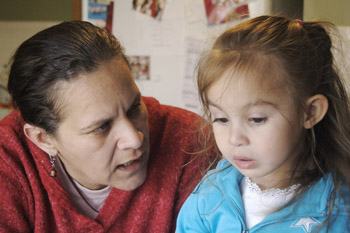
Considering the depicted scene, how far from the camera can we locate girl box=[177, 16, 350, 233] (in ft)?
2.55

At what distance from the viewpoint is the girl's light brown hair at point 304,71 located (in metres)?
0.79

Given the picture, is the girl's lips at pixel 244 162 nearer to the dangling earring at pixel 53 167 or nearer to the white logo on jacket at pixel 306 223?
the white logo on jacket at pixel 306 223

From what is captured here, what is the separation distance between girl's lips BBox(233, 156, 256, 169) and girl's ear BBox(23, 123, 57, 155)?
1.79 feet

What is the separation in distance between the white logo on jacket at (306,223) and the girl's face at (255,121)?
132 millimetres

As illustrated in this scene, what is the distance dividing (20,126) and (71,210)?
323 millimetres

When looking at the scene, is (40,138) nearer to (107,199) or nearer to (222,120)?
(107,199)

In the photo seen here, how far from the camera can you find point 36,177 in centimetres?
113

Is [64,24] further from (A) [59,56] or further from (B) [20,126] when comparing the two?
(B) [20,126]

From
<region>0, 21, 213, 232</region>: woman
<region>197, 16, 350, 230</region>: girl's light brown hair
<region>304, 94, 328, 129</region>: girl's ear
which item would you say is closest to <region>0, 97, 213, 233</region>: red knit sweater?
<region>0, 21, 213, 232</region>: woman

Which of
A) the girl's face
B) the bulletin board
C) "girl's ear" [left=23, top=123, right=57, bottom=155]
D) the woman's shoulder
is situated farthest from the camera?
the bulletin board

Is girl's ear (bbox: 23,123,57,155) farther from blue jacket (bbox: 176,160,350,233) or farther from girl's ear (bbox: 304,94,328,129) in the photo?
girl's ear (bbox: 304,94,328,129)

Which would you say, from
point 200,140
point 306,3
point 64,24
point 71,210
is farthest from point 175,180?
point 306,3

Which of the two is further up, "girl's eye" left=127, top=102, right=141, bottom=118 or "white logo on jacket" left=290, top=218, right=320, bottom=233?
"girl's eye" left=127, top=102, right=141, bottom=118

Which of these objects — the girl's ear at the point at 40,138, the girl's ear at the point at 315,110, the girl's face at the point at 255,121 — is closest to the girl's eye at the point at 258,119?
the girl's face at the point at 255,121
